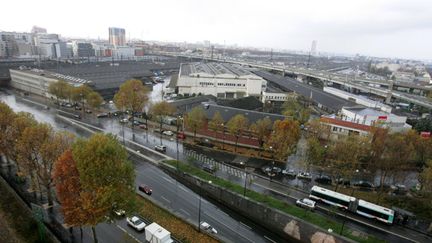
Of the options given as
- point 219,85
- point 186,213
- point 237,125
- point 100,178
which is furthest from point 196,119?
point 219,85

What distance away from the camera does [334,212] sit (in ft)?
99.2

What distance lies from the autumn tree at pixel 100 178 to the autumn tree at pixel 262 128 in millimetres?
26852

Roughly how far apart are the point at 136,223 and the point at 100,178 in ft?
26.0

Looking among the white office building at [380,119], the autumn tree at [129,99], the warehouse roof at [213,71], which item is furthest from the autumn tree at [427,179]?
the warehouse roof at [213,71]

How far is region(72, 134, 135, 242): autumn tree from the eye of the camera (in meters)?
19.9

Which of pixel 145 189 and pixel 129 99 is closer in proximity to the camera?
pixel 145 189

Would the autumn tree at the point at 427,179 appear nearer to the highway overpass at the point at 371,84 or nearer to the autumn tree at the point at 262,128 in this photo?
the autumn tree at the point at 262,128

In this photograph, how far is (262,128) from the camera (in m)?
43.9

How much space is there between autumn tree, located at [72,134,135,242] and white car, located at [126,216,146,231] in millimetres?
4422

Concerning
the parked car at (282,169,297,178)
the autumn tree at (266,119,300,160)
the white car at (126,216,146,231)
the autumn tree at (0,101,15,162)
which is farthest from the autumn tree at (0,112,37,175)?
the parked car at (282,169,297,178)

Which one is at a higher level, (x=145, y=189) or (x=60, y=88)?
(x=60, y=88)

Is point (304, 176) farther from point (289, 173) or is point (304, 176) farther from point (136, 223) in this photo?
point (136, 223)

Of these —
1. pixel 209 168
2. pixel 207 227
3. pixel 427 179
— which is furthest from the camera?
pixel 209 168

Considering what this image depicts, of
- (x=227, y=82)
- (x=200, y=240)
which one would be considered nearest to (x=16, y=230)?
(x=200, y=240)
